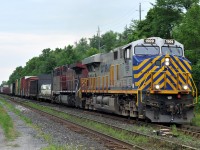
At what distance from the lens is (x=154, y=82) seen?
52.0 feet

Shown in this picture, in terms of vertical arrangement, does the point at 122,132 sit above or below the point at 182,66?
below

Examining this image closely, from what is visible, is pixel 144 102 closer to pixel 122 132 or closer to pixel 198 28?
pixel 122 132

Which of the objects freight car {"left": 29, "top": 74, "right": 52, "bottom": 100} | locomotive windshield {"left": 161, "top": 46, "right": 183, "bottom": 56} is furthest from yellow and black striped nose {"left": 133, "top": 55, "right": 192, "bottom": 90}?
freight car {"left": 29, "top": 74, "right": 52, "bottom": 100}

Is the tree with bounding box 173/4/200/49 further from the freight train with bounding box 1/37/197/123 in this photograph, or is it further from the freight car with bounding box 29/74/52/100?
the freight car with bounding box 29/74/52/100

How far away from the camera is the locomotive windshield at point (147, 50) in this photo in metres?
17.1

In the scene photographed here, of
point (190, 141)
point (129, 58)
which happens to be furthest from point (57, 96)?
point (190, 141)

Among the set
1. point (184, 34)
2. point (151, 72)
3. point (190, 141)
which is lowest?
point (190, 141)

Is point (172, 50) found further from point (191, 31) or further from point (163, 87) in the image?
point (191, 31)

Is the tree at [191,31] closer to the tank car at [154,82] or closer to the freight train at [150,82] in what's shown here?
the freight train at [150,82]

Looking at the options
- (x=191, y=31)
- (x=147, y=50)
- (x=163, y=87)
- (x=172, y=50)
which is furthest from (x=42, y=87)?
(x=163, y=87)

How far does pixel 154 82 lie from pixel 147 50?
1.96m

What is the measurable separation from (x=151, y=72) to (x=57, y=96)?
23160 millimetres

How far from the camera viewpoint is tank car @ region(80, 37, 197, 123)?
1552 cm

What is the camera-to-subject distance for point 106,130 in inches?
575
